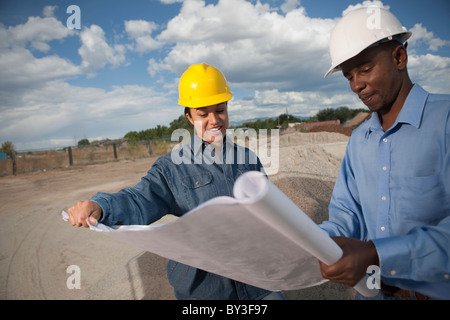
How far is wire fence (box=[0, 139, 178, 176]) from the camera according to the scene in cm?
1803

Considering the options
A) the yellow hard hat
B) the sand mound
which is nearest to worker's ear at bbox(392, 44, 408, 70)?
the yellow hard hat

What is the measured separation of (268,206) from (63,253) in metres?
5.24

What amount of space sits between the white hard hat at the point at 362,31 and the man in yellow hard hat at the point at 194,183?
88 centimetres

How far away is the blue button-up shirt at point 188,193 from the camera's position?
1854 millimetres

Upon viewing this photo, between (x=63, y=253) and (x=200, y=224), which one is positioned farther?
(x=63, y=253)

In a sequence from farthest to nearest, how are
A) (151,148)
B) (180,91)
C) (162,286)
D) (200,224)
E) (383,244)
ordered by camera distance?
(151,148) < (162,286) < (180,91) < (383,244) < (200,224)

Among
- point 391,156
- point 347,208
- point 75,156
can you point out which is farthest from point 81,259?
point 75,156

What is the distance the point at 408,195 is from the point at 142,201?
1.50 metres

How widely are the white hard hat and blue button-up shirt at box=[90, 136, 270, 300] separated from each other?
999mm

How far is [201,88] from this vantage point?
2154 millimetres

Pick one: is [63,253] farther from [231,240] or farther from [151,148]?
[151,148]

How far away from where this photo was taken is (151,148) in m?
25.5
